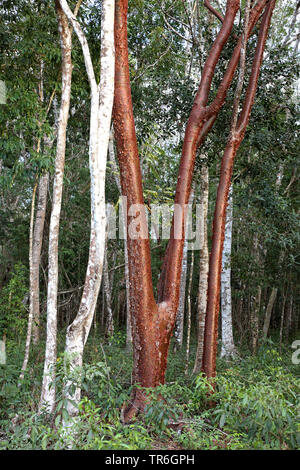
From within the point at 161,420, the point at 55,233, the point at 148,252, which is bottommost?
the point at 161,420

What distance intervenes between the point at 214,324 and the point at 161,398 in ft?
3.72

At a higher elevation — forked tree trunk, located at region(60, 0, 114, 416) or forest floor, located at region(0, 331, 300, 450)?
forked tree trunk, located at region(60, 0, 114, 416)

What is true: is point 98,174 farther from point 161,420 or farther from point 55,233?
point 161,420

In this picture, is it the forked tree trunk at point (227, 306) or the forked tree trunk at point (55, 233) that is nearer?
the forked tree trunk at point (55, 233)

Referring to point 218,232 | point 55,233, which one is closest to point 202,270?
point 218,232

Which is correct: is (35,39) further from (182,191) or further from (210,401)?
(210,401)

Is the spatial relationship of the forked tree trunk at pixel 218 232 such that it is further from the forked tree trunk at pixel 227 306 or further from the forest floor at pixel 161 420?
the forked tree trunk at pixel 227 306

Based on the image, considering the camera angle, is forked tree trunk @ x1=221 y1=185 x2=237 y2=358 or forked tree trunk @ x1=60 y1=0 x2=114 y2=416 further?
forked tree trunk @ x1=221 y1=185 x2=237 y2=358

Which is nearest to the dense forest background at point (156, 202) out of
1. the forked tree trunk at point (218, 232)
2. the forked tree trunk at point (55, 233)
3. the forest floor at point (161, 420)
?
the forest floor at point (161, 420)

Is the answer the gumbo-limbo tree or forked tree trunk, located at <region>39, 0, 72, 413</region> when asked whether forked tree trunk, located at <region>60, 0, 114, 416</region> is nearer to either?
the gumbo-limbo tree

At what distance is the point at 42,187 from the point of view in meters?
8.86

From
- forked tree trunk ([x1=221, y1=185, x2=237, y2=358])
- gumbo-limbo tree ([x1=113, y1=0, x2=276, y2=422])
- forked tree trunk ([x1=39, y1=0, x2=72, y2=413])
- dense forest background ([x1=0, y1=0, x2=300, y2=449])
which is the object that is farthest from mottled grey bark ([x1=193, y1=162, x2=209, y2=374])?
forked tree trunk ([x1=39, y1=0, x2=72, y2=413])

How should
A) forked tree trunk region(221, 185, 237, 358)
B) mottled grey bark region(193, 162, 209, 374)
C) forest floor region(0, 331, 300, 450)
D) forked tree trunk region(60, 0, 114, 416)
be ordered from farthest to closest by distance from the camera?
1. forked tree trunk region(221, 185, 237, 358)
2. mottled grey bark region(193, 162, 209, 374)
3. forked tree trunk region(60, 0, 114, 416)
4. forest floor region(0, 331, 300, 450)

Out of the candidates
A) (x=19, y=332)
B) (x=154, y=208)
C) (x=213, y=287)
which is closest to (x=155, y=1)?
(x=154, y=208)
